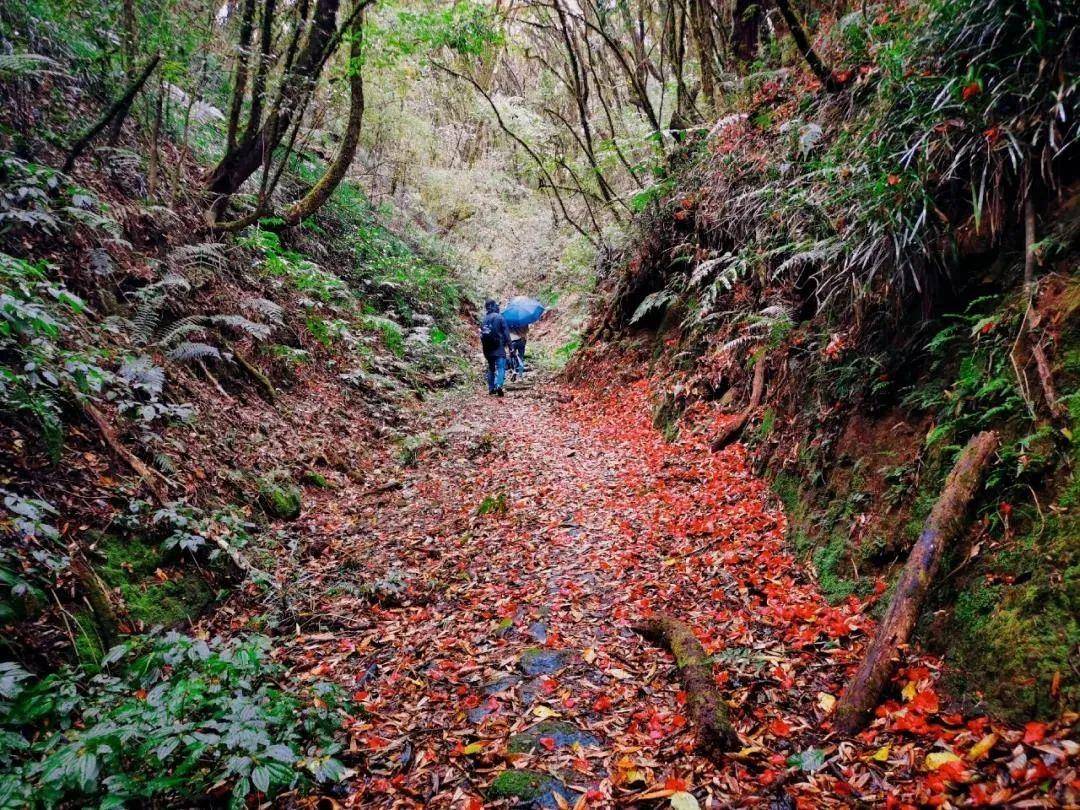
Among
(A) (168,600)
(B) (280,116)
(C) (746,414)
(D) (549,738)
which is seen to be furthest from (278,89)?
(D) (549,738)

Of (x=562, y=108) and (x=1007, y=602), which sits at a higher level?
(x=562, y=108)

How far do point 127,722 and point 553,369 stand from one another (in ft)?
44.5

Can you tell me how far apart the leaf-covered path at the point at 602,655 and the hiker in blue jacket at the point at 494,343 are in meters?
5.60

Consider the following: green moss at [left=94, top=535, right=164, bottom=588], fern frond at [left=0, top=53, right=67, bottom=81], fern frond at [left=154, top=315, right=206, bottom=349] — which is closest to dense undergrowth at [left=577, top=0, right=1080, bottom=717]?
green moss at [left=94, top=535, right=164, bottom=588]

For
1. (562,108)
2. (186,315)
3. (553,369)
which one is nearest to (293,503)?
(186,315)

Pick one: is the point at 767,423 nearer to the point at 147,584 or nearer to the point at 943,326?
the point at 943,326

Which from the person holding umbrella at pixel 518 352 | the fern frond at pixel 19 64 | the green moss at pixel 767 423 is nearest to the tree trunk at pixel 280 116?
the fern frond at pixel 19 64

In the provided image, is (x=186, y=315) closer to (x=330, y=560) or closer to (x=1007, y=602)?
(x=330, y=560)

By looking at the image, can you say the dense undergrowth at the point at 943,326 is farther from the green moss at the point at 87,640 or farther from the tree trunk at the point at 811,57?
the green moss at the point at 87,640

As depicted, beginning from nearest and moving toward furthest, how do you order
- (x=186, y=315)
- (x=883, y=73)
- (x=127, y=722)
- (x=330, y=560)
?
(x=127, y=722) < (x=883, y=73) < (x=330, y=560) < (x=186, y=315)

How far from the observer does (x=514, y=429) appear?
989cm

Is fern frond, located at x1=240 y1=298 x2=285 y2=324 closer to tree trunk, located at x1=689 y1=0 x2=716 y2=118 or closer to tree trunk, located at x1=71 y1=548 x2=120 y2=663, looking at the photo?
tree trunk, located at x1=71 y1=548 x2=120 y2=663

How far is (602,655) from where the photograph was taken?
3.78 metres

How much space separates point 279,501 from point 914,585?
232 inches
